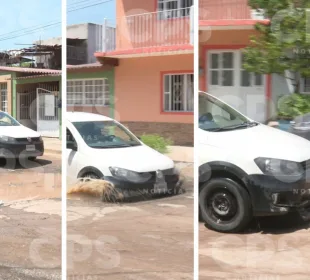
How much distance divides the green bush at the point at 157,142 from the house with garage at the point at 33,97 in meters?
0.67

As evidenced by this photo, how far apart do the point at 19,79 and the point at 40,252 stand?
1.37 meters

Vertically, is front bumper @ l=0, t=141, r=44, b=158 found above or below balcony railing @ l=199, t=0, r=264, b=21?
below

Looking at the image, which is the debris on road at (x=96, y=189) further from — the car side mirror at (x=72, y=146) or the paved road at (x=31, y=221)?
the paved road at (x=31, y=221)

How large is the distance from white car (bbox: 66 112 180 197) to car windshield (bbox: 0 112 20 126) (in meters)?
0.71

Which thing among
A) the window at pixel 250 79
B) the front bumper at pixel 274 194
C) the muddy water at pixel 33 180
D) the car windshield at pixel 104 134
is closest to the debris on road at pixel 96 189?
the car windshield at pixel 104 134

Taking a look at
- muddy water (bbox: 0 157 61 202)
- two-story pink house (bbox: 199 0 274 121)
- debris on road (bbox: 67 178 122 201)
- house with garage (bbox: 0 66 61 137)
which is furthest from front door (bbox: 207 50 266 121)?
muddy water (bbox: 0 157 61 202)

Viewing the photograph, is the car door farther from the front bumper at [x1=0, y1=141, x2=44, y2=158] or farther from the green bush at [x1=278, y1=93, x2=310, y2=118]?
the green bush at [x1=278, y1=93, x2=310, y2=118]

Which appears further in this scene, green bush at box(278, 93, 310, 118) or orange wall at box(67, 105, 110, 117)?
orange wall at box(67, 105, 110, 117)

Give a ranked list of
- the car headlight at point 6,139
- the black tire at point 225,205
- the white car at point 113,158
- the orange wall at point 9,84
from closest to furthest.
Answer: the black tire at point 225,205
the white car at point 113,158
the orange wall at point 9,84
the car headlight at point 6,139

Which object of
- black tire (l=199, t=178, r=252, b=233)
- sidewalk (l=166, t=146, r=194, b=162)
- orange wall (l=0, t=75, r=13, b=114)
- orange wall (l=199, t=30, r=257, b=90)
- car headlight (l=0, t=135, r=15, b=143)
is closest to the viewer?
orange wall (l=199, t=30, r=257, b=90)

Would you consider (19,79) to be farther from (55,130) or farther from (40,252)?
(40,252)

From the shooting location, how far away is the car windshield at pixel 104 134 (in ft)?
9.55

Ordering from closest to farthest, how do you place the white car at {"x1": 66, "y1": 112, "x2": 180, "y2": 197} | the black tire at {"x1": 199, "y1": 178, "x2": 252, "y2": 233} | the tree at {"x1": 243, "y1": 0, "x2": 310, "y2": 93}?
1. the tree at {"x1": 243, "y1": 0, "x2": 310, "y2": 93}
2. the black tire at {"x1": 199, "y1": 178, "x2": 252, "y2": 233}
3. the white car at {"x1": 66, "y1": 112, "x2": 180, "y2": 197}

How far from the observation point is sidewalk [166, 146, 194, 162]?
2682 millimetres
